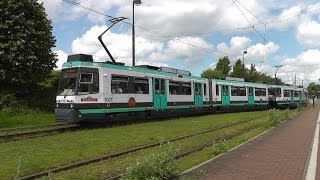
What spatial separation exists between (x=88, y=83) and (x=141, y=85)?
5.13 m

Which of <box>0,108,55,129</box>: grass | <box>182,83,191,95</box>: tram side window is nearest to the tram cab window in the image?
<box>0,108,55,129</box>: grass

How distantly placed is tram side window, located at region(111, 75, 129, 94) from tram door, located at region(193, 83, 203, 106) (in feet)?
36.4

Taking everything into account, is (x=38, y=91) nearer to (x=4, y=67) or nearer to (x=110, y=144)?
(x=4, y=67)

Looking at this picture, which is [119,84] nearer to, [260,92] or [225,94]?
[225,94]

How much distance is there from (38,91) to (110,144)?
20.2m

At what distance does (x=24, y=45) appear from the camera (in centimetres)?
3092

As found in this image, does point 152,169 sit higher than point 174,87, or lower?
lower

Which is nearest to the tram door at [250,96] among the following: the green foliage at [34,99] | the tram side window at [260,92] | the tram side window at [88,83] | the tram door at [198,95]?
the tram side window at [260,92]

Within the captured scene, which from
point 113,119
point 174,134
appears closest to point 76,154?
point 174,134

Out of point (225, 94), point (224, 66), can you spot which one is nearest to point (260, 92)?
point (225, 94)

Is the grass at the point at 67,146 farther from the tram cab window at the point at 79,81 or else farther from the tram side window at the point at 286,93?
the tram side window at the point at 286,93

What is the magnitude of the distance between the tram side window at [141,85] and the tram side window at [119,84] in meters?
1.11

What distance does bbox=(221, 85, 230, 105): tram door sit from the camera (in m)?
43.4

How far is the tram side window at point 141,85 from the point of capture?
2734 centimetres
